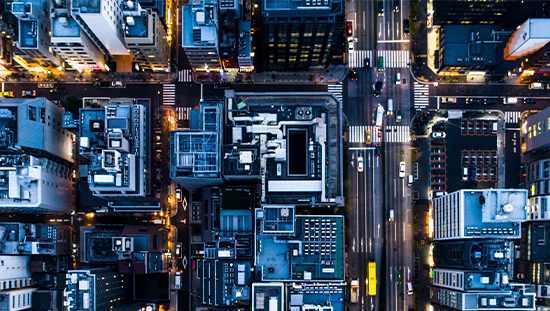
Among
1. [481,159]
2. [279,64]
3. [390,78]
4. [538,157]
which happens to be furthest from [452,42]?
[279,64]

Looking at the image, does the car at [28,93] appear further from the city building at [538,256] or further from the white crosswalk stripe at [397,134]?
the city building at [538,256]

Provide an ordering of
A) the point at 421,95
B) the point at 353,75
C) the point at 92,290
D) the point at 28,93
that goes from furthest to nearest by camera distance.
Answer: the point at 28,93
the point at 421,95
the point at 353,75
the point at 92,290

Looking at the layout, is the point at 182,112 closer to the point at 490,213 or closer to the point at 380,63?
the point at 380,63

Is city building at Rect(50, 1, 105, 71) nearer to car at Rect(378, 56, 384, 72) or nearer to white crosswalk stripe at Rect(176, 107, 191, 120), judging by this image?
white crosswalk stripe at Rect(176, 107, 191, 120)

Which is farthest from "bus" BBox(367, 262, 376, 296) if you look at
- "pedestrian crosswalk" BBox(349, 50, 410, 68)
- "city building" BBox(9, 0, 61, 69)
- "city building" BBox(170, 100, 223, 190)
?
"city building" BBox(9, 0, 61, 69)

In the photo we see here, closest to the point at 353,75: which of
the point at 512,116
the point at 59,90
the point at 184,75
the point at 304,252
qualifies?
the point at 512,116
